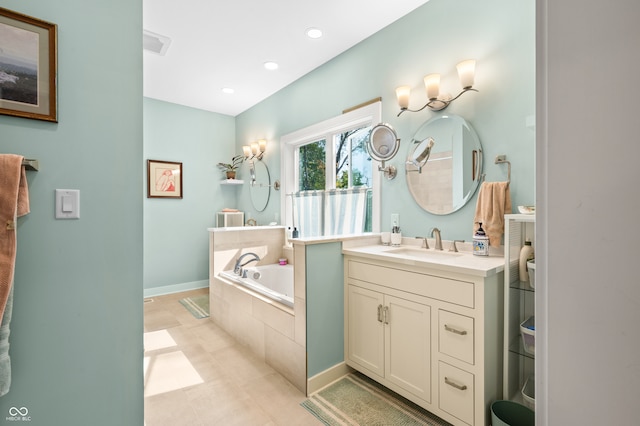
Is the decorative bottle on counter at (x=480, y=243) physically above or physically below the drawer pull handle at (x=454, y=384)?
above

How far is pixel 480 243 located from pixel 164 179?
4186 millimetres

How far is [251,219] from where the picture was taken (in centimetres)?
455

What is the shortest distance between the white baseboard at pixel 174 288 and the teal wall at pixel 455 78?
320cm

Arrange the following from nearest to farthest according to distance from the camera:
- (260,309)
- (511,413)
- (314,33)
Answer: (511,413), (260,309), (314,33)

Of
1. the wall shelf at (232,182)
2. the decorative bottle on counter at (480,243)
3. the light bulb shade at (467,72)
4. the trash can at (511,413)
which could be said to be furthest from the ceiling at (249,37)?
the trash can at (511,413)

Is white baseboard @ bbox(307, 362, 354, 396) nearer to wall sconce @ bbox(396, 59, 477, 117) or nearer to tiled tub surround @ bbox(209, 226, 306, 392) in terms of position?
tiled tub surround @ bbox(209, 226, 306, 392)

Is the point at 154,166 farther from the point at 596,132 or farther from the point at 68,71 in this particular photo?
the point at 596,132

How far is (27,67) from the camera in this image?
1.10m

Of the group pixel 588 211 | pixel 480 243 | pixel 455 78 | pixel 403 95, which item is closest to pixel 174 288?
pixel 403 95

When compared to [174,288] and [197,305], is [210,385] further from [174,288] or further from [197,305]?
[174,288]

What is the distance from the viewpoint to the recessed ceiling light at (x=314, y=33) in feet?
8.78

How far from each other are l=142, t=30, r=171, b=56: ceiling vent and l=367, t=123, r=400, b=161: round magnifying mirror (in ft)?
6.96

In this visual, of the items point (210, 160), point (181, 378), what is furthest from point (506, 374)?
point (210, 160)

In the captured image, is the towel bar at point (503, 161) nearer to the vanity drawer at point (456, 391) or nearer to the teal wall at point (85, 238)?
the vanity drawer at point (456, 391)
